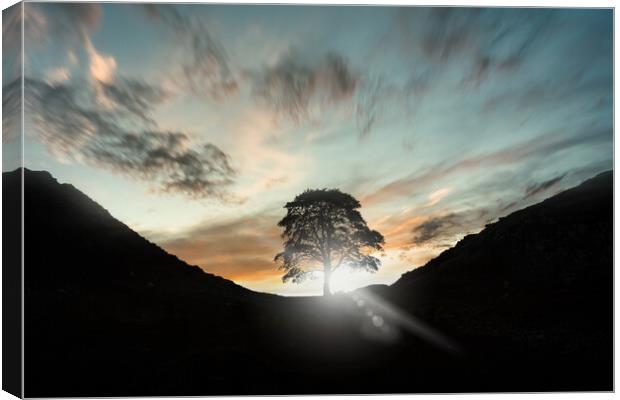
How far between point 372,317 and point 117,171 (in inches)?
425

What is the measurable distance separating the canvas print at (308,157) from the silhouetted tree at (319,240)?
0.80m

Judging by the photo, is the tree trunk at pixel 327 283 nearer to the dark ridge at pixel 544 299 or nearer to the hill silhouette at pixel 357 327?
the hill silhouette at pixel 357 327

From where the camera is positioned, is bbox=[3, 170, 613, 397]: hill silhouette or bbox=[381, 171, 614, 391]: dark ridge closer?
bbox=[3, 170, 613, 397]: hill silhouette

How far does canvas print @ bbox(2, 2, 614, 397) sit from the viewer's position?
1466 centimetres

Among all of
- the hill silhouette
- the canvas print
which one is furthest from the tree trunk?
the canvas print

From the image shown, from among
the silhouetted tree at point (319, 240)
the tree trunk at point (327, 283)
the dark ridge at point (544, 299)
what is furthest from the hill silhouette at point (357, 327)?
the silhouetted tree at point (319, 240)

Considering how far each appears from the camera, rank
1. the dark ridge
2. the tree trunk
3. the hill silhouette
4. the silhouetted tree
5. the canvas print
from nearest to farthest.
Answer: the hill silhouette → the canvas print → the dark ridge → the silhouetted tree → the tree trunk

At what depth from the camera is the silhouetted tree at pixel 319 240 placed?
17.8 meters

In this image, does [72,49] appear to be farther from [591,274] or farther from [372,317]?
[591,274]

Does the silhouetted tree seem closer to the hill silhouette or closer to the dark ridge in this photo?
the hill silhouette

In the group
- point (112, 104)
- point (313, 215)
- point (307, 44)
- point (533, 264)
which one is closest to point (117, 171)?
point (112, 104)

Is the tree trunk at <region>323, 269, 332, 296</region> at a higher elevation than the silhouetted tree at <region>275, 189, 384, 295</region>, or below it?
below

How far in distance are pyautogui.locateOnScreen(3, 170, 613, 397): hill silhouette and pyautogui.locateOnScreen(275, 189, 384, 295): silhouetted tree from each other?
5.12ft

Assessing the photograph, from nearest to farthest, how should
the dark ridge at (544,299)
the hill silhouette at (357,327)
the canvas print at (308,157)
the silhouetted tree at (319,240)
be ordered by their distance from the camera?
the hill silhouette at (357,327), the canvas print at (308,157), the dark ridge at (544,299), the silhouetted tree at (319,240)
